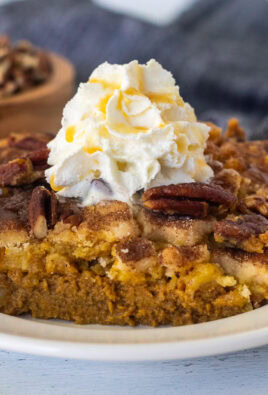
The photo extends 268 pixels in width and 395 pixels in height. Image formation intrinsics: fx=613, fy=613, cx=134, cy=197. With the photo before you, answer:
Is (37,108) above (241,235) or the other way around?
the other way around

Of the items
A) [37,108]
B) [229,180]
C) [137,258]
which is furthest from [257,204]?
[37,108]

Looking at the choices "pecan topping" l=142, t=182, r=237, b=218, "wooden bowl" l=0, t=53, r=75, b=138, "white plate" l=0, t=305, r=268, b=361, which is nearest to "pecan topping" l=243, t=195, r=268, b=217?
"pecan topping" l=142, t=182, r=237, b=218

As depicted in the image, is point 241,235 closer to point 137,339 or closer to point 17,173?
point 137,339

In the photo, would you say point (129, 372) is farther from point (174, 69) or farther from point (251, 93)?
point (174, 69)

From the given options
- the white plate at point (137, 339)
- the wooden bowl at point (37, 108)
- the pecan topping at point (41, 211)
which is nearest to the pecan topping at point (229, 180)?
the white plate at point (137, 339)

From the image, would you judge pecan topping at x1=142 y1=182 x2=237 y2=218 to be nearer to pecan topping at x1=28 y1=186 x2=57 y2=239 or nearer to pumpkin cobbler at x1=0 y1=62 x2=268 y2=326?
pumpkin cobbler at x1=0 y1=62 x2=268 y2=326

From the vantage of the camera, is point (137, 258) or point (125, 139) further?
point (125, 139)

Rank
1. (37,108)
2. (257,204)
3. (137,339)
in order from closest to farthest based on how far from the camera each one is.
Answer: (137,339) → (257,204) → (37,108)
